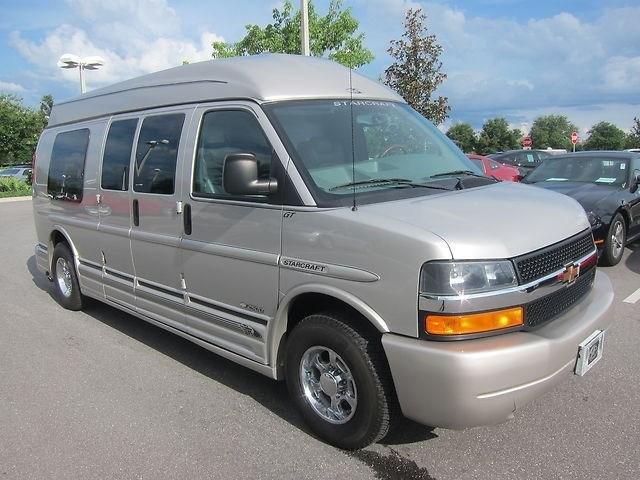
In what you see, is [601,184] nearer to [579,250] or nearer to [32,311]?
[579,250]

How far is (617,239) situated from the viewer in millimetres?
7746

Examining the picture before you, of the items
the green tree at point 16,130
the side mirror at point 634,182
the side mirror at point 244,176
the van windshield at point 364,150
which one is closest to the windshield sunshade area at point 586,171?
the side mirror at point 634,182

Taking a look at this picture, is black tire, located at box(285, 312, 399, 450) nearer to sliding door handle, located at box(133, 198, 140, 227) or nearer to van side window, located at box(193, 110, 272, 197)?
van side window, located at box(193, 110, 272, 197)

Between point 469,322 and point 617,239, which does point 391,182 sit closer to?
point 469,322

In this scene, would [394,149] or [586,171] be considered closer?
[394,149]

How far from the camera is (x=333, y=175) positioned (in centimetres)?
341

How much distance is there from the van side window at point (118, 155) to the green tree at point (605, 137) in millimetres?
81910

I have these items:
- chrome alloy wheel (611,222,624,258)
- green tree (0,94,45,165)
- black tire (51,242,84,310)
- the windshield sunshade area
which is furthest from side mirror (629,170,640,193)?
green tree (0,94,45,165)

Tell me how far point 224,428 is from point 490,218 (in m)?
2.09

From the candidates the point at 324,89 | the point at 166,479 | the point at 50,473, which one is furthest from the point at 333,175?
the point at 50,473

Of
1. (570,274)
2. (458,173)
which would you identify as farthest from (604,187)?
(570,274)

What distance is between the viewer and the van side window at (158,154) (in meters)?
4.27

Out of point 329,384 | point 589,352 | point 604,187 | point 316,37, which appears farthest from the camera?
point 316,37

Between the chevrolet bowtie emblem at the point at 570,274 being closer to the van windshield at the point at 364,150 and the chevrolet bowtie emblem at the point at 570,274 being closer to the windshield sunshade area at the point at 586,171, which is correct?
the van windshield at the point at 364,150
